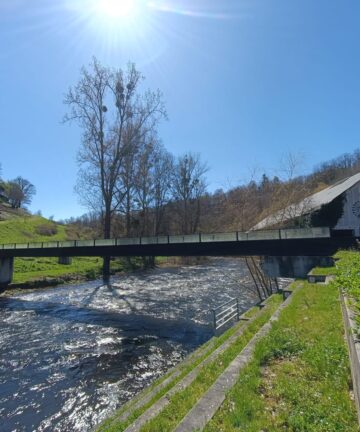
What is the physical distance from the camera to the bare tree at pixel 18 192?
97625 millimetres

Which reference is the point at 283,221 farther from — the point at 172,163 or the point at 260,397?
the point at 172,163

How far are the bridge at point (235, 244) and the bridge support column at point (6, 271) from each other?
22.2 feet

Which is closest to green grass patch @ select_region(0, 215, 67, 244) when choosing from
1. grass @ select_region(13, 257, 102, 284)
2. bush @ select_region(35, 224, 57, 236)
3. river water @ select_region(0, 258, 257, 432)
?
bush @ select_region(35, 224, 57, 236)

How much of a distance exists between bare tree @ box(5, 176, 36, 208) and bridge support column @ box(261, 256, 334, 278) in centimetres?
10175

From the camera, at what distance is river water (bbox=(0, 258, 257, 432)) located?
7.07 metres

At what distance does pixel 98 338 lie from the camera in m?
12.1

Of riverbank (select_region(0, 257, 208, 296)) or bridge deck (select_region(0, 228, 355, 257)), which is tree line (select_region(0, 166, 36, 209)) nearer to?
riverbank (select_region(0, 257, 208, 296))

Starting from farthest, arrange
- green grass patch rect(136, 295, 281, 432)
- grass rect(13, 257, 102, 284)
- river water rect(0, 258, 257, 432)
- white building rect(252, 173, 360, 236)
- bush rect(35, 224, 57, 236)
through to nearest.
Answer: bush rect(35, 224, 57, 236), grass rect(13, 257, 102, 284), white building rect(252, 173, 360, 236), river water rect(0, 258, 257, 432), green grass patch rect(136, 295, 281, 432)

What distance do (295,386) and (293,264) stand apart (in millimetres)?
11972

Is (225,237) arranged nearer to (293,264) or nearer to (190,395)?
(293,264)

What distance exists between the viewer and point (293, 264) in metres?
15.0

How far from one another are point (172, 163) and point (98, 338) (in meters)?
44.1

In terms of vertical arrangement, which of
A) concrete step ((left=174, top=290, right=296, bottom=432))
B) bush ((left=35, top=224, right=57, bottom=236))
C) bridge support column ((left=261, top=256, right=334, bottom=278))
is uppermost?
bush ((left=35, top=224, right=57, bottom=236))

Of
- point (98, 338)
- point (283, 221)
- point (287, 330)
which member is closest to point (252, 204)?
point (283, 221)
